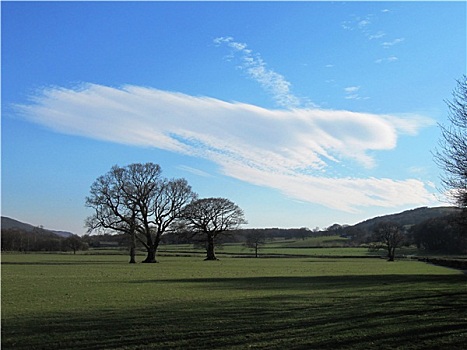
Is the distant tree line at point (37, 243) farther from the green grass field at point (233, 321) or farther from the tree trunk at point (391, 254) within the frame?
the green grass field at point (233, 321)

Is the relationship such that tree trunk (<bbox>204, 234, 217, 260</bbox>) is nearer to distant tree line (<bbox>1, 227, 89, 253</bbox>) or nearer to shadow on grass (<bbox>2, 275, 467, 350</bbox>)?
distant tree line (<bbox>1, 227, 89, 253</bbox>)

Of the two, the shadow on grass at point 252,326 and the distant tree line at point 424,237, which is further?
the distant tree line at point 424,237

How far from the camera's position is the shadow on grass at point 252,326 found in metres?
10.6

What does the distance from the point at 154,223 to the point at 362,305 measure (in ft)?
191

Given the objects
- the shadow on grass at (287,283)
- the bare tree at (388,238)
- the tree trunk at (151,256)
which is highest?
the bare tree at (388,238)

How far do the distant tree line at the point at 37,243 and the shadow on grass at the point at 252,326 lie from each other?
10310cm

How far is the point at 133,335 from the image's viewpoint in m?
11.6

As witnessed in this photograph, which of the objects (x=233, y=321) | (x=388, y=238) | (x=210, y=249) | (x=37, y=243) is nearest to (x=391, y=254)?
(x=388, y=238)

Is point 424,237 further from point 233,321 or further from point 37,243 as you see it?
point 233,321

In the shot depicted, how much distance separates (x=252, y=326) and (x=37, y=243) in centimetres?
11942

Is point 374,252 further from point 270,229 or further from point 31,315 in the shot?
point 31,315

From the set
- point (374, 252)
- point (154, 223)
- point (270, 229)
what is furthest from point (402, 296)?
point (270, 229)

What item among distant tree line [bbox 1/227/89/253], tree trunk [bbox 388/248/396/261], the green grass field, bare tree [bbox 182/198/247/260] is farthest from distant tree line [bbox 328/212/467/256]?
the green grass field

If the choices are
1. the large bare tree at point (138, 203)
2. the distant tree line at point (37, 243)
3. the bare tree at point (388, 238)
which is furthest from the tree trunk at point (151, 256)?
the distant tree line at point (37, 243)
